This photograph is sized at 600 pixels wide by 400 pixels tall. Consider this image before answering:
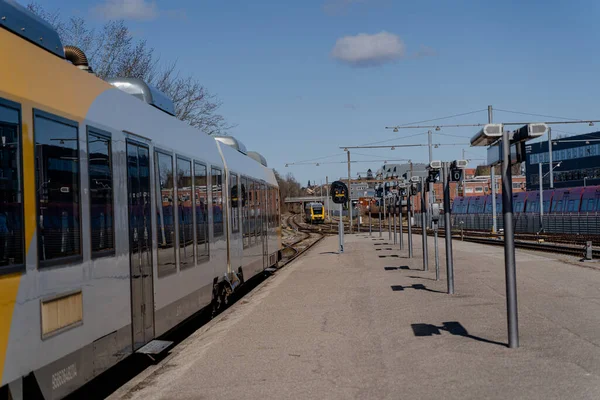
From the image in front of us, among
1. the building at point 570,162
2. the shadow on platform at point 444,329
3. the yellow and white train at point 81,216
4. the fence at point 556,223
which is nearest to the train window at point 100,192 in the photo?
the yellow and white train at point 81,216

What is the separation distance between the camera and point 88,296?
688cm

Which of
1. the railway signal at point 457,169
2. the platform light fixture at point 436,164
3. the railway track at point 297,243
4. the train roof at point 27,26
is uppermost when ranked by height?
the train roof at point 27,26

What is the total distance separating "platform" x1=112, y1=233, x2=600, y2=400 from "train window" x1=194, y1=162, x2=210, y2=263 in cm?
125

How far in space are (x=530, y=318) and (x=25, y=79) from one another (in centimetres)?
795

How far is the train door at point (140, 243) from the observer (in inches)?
328

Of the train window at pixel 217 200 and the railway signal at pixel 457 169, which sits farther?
the railway signal at pixel 457 169

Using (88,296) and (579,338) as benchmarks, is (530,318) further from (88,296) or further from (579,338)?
(88,296)

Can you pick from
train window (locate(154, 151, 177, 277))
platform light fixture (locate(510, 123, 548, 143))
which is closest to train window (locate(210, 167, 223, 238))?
train window (locate(154, 151, 177, 277))

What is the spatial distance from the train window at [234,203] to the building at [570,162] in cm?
7566

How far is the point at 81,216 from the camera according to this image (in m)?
6.74

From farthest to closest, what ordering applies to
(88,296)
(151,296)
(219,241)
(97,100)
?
1. (219,241)
2. (151,296)
3. (97,100)
4. (88,296)

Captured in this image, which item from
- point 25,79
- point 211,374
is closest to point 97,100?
point 25,79

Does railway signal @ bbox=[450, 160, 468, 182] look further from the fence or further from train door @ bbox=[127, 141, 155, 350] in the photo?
the fence

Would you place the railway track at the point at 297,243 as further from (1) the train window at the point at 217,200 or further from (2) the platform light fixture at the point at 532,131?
(2) the platform light fixture at the point at 532,131
